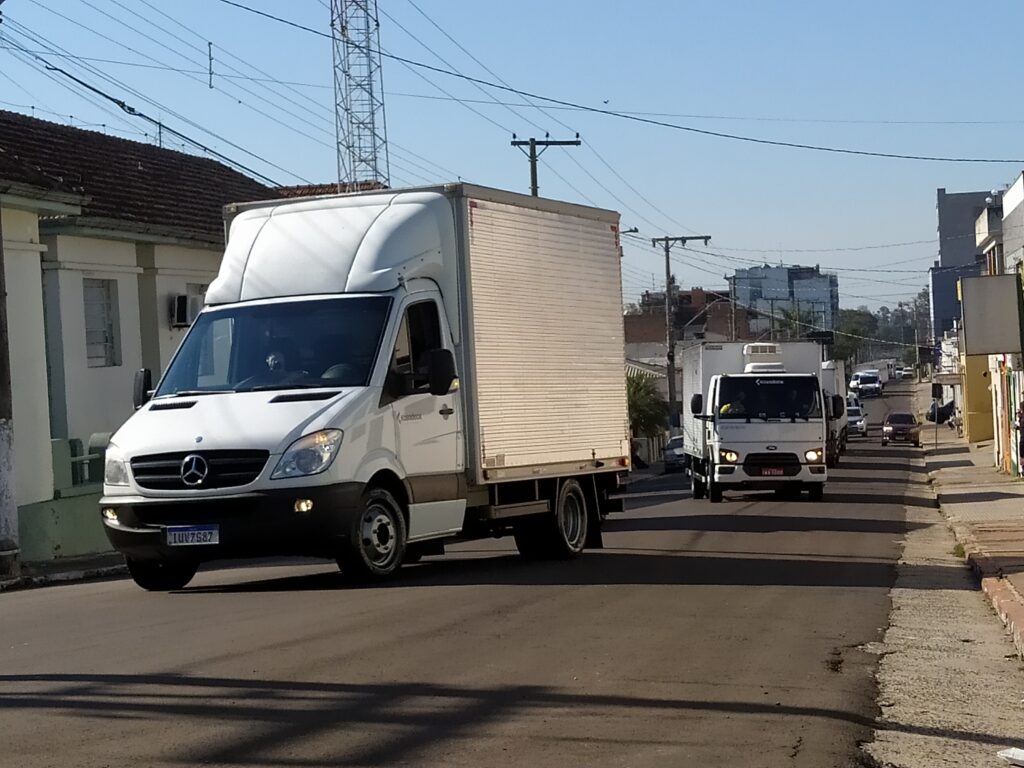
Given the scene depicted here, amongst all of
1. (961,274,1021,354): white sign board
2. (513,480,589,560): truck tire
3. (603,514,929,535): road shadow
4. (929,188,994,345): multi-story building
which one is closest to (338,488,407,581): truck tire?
(513,480,589,560): truck tire

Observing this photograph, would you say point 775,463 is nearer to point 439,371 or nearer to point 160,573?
point 439,371

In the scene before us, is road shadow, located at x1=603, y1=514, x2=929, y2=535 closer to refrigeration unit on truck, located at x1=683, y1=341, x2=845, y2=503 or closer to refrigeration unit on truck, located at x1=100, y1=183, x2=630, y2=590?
refrigeration unit on truck, located at x1=683, y1=341, x2=845, y2=503

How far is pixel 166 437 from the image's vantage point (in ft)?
42.8

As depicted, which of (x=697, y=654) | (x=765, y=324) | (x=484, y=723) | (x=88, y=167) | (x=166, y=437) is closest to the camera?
(x=484, y=723)

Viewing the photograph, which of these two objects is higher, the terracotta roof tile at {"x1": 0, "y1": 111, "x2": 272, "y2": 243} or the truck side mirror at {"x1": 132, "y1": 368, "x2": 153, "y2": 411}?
the terracotta roof tile at {"x1": 0, "y1": 111, "x2": 272, "y2": 243}

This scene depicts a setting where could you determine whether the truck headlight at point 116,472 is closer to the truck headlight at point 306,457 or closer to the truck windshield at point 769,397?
the truck headlight at point 306,457

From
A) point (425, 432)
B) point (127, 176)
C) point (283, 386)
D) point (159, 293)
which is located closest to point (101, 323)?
point (159, 293)

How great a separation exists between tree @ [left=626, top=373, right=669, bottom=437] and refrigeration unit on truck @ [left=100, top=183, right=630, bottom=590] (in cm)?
5816

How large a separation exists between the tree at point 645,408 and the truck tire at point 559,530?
5702 cm

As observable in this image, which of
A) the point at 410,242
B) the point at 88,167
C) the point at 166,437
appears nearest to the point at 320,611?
the point at 166,437

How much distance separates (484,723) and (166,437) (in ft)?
21.3

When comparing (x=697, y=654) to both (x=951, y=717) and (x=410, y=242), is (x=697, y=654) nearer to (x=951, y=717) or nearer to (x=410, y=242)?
(x=951, y=717)

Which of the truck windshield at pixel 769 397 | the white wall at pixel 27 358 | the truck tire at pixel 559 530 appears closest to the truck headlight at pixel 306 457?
the truck tire at pixel 559 530

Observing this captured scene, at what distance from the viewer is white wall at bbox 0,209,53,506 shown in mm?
22188
